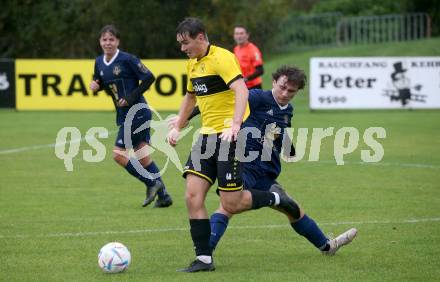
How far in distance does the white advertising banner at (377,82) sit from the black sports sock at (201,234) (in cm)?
1675

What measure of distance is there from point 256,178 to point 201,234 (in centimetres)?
81

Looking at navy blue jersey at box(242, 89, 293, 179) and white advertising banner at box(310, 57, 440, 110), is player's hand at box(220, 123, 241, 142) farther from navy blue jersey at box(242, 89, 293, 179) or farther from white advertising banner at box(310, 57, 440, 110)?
white advertising banner at box(310, 57, 440, 110)

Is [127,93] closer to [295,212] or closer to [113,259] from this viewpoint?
[295,212]

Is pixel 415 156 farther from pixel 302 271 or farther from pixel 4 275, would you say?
pixel 4 275

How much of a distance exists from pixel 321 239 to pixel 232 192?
0.98 meters

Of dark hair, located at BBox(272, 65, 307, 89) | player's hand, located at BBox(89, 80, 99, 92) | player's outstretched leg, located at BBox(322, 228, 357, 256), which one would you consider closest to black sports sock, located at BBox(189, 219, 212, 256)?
player's outstretched leg, located at BBox(322, 228, 357, 256)

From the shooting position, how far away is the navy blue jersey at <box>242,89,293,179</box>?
8.07m

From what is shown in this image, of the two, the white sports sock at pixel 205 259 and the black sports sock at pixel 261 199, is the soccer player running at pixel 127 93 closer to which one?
the black sports sock at pixel 261 199

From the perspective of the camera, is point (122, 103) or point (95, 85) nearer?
point (122, 103)

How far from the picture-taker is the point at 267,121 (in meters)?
8.09

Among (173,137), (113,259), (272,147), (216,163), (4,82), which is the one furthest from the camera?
(4,82)

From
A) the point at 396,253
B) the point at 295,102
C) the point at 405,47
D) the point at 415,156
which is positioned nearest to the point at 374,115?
the point at 295,102

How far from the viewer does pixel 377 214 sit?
10195 millimetres

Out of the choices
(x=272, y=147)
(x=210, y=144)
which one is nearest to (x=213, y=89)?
(x=210, y=144)
